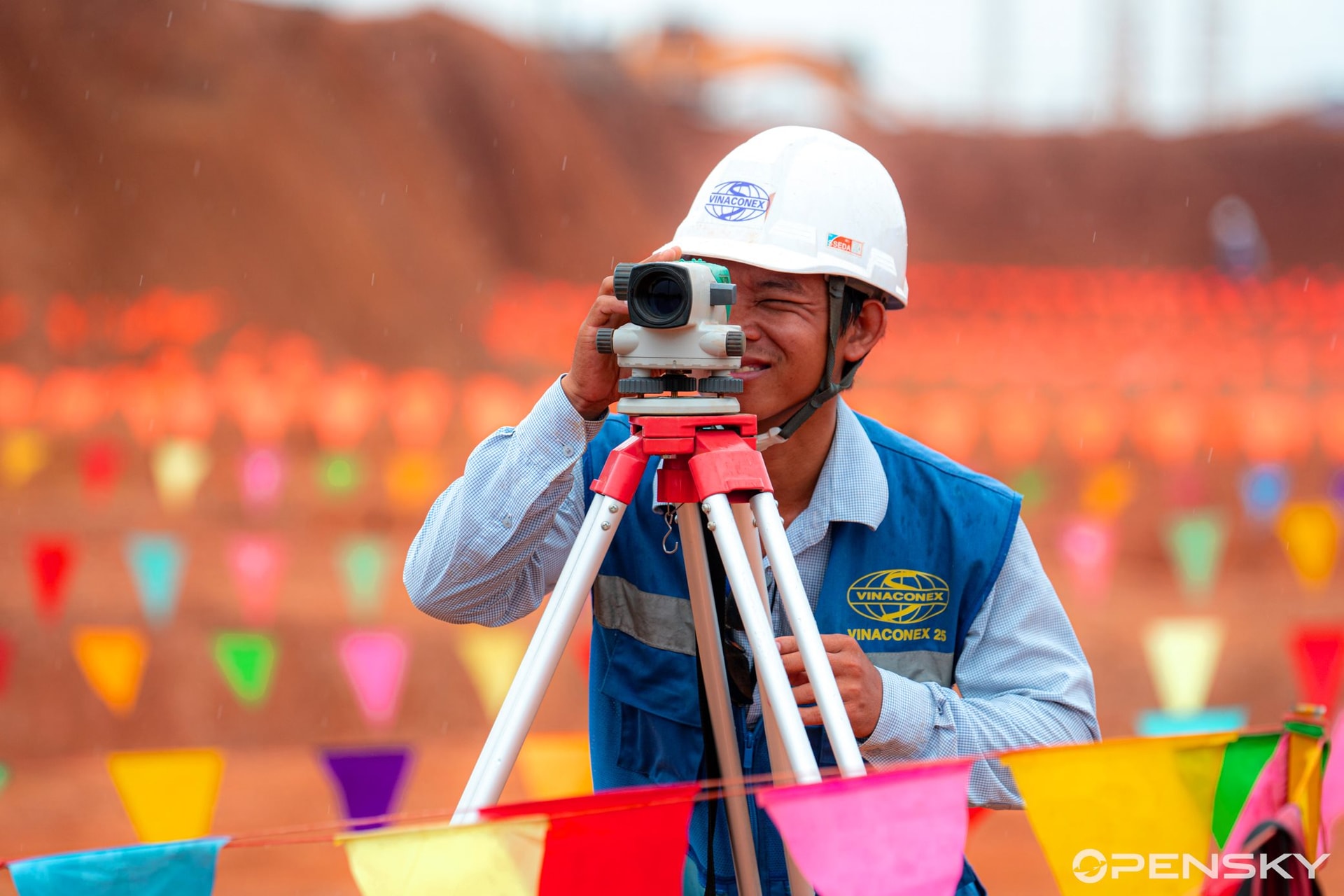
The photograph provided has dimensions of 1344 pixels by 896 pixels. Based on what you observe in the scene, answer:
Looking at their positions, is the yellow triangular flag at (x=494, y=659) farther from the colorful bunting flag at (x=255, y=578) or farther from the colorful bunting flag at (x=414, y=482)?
the colorful bunting flag at (x=414, y=482)

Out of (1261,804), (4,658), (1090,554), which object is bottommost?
(4,658)

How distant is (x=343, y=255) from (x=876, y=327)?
67.8ft

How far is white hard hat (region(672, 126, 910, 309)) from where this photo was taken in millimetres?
2496

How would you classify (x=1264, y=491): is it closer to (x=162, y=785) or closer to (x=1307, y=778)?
(x=1307, y=778)

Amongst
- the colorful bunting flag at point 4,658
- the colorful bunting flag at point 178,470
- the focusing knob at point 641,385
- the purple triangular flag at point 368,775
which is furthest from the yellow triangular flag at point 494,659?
the colorful bunting flag at point 178,470

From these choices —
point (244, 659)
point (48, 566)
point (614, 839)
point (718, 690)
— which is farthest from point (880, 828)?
point (48, 566)

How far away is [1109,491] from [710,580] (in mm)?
13904

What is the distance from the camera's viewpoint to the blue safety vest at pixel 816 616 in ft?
7.89

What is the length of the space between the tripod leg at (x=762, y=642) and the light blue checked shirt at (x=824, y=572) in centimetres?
36

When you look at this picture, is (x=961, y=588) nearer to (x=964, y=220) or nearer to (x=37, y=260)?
(x=37, y=260)

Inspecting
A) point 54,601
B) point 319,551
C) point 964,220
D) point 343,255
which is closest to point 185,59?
point 343,255

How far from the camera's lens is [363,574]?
8.84m

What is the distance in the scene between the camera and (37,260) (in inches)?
728

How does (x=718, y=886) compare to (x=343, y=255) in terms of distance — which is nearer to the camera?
(x=718, y=886)
